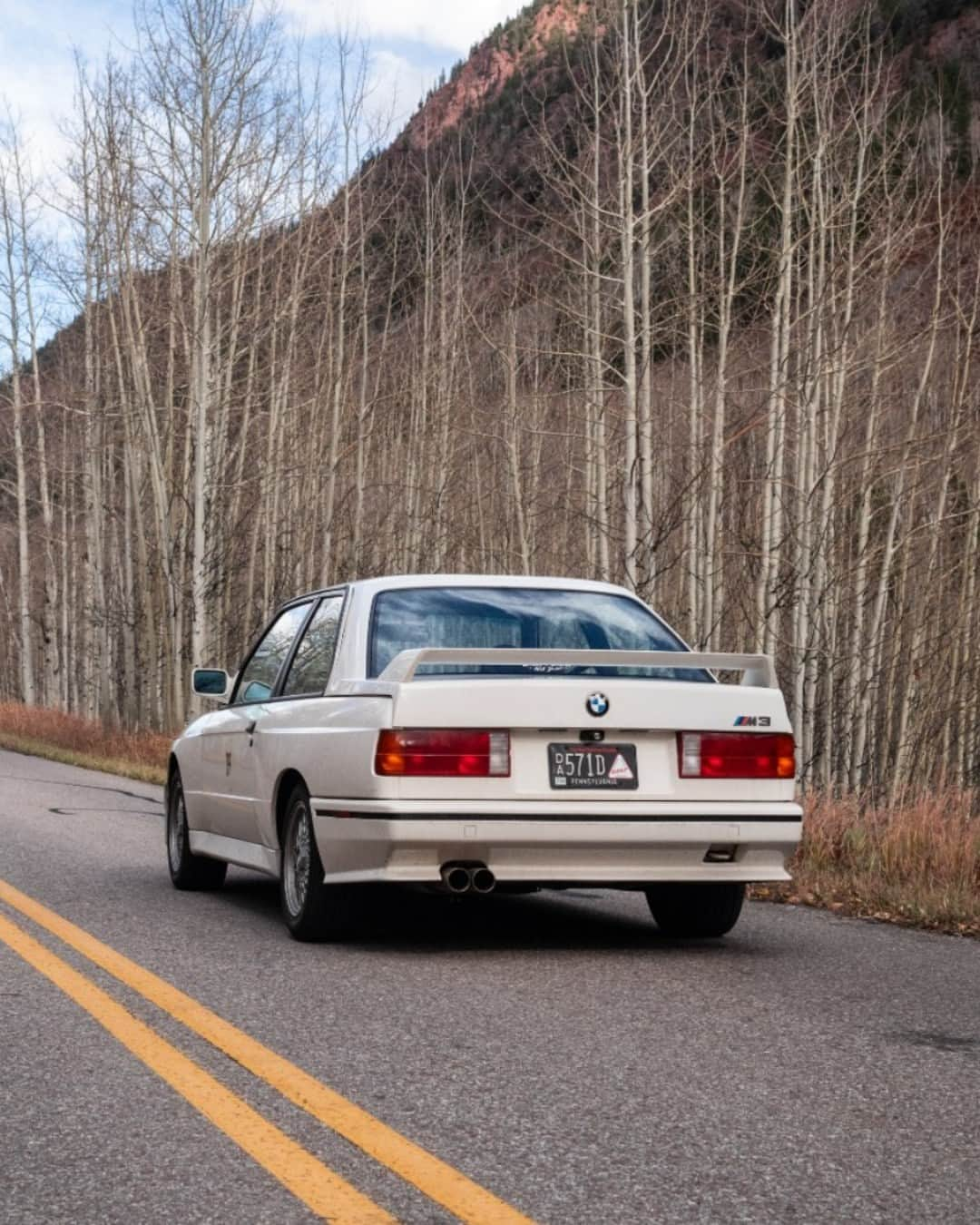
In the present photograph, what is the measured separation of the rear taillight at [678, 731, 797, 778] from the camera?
721cm

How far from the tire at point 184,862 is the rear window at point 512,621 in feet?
7.18

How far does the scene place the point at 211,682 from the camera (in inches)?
377

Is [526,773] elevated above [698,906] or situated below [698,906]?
above

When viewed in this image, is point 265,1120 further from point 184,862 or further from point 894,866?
point 894,866

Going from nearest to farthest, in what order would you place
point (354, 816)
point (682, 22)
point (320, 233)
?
1. point (354, 816)
2. point (682, 22)
3. point (320, 233)

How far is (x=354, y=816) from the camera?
7.08m

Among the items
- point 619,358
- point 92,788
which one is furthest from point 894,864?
point 619,358

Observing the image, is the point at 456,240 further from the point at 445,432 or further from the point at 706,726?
the point at 706,726

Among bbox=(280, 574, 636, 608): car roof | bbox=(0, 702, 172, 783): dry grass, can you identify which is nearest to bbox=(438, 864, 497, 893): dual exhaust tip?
bbox=(280, 574, 636, 608): car roof

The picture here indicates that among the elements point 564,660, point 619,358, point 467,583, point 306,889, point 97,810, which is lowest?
point 97,810

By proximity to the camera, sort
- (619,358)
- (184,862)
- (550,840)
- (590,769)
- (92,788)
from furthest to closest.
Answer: (619,358) < (92,788) < (184,862) < (590,769) < (550,840)

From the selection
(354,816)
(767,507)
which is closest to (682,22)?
(767,507)

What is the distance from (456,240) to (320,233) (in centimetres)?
268

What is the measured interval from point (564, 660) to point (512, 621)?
0.97 m
